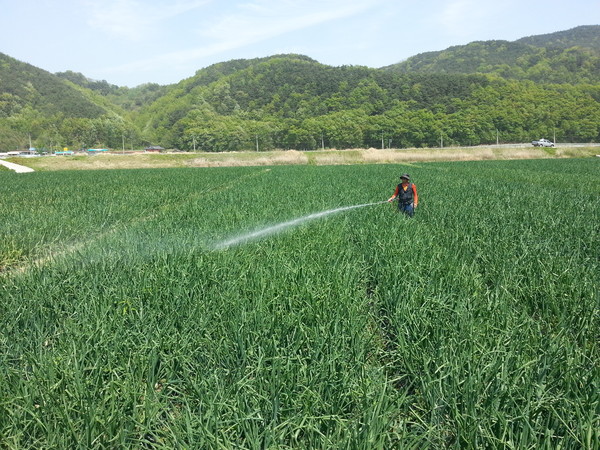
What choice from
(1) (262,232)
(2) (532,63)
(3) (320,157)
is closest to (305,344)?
(1) (262,232)

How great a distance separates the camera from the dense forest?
87688 millimetres

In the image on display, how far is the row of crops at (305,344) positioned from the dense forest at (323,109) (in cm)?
7778

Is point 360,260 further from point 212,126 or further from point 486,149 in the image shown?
point 212,126

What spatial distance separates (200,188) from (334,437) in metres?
17.3

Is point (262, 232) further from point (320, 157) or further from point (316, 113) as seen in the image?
point (316, 113)

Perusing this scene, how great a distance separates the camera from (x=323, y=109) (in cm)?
11300

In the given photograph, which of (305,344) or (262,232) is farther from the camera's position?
(262,232)

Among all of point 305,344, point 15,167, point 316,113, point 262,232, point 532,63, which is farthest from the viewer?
point 532,63

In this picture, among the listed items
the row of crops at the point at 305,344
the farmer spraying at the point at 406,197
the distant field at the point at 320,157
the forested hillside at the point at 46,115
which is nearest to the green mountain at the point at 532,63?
the distant field at the point at 320,157


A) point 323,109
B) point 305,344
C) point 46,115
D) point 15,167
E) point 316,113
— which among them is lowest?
point 305,344

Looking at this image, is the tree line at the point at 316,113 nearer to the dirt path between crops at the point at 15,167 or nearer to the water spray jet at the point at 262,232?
the dirt path between crops at the point at 15,167

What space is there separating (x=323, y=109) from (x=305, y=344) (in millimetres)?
116131

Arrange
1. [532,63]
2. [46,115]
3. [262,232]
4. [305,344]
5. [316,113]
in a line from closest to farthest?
[305,344] → [262,232] → [316,113] → [46,115] → [532,63]

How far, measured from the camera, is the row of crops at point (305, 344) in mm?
1919
